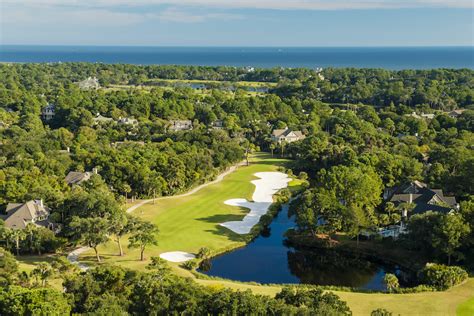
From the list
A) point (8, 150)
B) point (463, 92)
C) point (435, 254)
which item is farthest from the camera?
point (463, 92)

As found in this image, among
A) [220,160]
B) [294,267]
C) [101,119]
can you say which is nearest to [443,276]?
[294,267]

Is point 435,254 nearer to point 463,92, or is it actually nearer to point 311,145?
point 311,145

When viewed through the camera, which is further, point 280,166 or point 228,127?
point 228,127

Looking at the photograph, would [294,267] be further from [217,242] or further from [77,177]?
[77,177]

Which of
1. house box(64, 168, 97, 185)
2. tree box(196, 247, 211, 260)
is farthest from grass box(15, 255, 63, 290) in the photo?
house box(64, 168, 97, 185)

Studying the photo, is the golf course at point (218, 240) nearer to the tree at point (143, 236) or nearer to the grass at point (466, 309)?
the grass at point (466, 309)

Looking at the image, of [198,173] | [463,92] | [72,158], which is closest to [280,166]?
[198,173]

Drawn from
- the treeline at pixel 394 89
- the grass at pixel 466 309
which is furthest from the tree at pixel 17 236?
the treeline at pixel 394 89
